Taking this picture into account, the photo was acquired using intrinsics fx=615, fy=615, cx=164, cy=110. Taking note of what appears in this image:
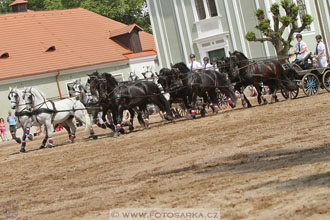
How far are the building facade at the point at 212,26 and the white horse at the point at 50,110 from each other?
15690 millimetres

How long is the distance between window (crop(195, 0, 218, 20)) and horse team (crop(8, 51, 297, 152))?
600 inches

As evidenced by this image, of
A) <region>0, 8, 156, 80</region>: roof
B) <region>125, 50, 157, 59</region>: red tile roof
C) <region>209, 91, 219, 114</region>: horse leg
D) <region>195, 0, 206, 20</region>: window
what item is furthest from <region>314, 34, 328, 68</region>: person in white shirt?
<region>125, 50, 157, 59</region>: red tile roof

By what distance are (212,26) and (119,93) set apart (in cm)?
1743

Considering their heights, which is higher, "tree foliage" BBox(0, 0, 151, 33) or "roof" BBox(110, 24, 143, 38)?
"tree foliage" BBox(0, 0, 151, 33)

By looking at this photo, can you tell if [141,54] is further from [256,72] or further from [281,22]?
[256,72]

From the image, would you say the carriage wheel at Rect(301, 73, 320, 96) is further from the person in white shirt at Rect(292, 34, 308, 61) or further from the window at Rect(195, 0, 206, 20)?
the window at Rect(195, 0, 206, 20)

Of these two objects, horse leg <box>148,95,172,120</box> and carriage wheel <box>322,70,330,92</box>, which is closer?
carriage wheel <box>322,70,330,92</box>

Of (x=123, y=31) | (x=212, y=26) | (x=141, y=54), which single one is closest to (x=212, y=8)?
(x=212, y=26)

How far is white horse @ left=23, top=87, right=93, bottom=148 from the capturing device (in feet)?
66.0

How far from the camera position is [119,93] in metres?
20.1

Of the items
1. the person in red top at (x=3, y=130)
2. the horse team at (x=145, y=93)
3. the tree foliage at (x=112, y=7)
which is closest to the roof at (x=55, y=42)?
the person in red top at (x=3, y=130)

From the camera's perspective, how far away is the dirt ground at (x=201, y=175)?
6582 mm

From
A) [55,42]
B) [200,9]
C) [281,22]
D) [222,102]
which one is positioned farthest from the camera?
[55,42]

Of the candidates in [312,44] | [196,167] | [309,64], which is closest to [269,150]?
[196,167]
